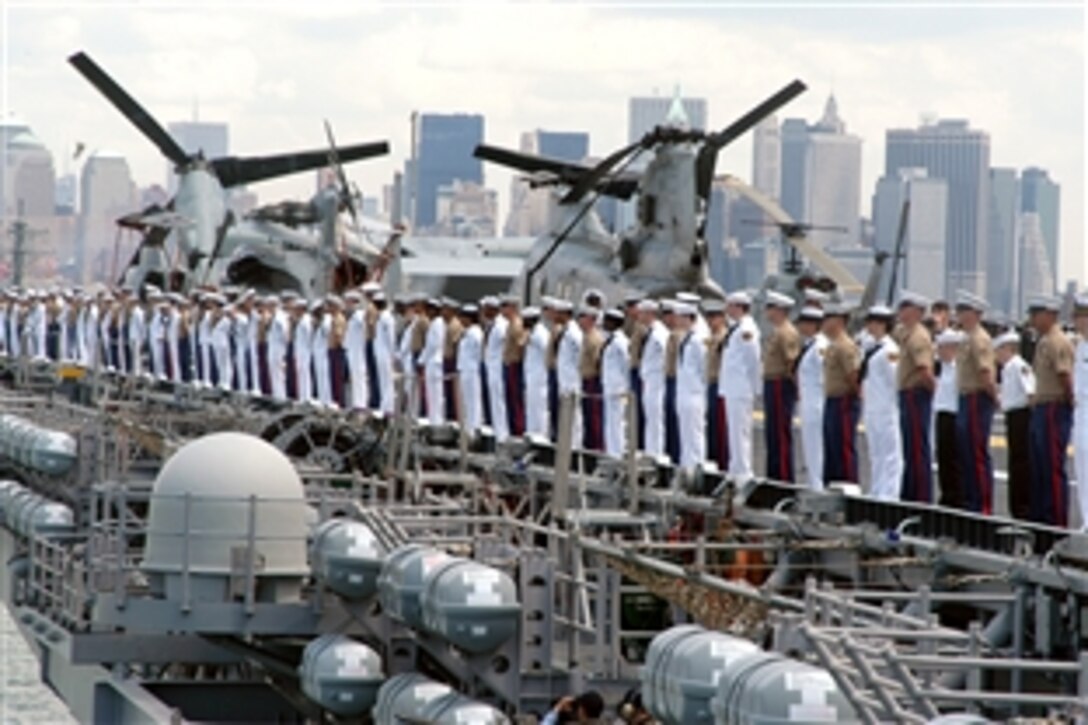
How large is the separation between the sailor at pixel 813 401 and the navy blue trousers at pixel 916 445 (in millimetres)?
955

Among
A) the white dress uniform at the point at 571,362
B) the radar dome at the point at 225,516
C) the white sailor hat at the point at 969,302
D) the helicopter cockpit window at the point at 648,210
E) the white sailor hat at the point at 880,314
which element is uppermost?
the helicopter cockpit window at the point at 648,210

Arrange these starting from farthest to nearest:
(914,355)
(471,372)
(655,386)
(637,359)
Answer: (471,372) → (637,359) → (655,386) → (914,355)

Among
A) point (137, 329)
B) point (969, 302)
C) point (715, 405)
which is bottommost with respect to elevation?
point (715, 405)

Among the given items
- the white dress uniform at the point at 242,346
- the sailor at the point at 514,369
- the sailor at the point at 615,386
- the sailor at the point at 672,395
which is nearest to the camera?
the sailor at the point at 672,395

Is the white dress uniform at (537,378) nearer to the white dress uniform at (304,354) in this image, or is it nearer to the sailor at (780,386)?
the sailor at (780,386)

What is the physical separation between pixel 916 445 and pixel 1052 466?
172 centimetres

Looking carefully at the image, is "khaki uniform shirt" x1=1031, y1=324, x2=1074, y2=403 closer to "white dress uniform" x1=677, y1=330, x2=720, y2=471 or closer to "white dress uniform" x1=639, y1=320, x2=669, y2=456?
"white dress uniform" x1=677, y1=330, x2=720, y2=471

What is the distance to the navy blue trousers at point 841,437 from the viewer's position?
19484 mm

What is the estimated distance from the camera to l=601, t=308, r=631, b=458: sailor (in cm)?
2359

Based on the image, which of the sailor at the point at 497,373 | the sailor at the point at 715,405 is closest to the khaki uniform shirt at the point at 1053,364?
the sailor at the point at 715,405

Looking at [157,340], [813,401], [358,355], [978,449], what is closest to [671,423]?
[813,401]

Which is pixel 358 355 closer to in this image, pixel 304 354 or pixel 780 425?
pixel 304 354

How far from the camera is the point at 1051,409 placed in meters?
17.2

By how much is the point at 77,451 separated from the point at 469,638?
17.4 m
